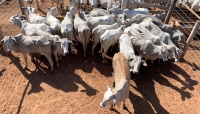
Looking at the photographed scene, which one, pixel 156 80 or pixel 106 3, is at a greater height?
pixel 106 3

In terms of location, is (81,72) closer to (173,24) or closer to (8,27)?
(8,27)

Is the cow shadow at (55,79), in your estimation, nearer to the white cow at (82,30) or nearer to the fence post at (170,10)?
the white cow at (82,30)

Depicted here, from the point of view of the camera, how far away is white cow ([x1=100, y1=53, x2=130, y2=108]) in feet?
18.4

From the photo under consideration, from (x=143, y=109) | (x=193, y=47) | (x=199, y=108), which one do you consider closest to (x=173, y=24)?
(x=193, y=47)

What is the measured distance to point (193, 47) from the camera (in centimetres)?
965

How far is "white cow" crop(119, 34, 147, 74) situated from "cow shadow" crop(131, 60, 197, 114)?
89 cm

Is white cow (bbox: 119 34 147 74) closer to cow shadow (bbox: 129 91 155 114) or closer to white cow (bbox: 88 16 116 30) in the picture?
cow shadow (bbox: 129 91 155 114)

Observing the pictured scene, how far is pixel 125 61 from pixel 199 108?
3000mm

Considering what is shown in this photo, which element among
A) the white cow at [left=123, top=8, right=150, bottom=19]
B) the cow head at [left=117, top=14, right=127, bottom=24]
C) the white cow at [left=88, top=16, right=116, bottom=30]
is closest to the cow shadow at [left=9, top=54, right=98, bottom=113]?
the white cow at [left=88, top=16, right=116, bottom=30]

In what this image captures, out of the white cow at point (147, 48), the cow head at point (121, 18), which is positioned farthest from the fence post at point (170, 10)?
the white cow at point (147, 48)

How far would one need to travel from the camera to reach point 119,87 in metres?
5.84

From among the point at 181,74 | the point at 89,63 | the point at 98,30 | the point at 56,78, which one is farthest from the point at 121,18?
the point at 56,78

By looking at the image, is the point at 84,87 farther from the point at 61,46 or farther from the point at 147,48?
the point at 147,48

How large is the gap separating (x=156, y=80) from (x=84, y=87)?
2.85 m
